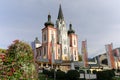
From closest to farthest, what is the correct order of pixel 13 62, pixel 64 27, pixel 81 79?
1. pixel 13 62
2. pixel 81 79
3. pixel 64 27

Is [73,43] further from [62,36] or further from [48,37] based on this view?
[48,37]

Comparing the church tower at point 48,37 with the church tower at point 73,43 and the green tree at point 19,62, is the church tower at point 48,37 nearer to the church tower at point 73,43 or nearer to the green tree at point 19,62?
the church tower at point 73,43

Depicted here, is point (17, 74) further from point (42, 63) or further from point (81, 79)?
A: point (42, 63)

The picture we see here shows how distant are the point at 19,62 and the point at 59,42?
76961 mm

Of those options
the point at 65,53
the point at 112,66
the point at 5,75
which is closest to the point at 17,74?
the point at 5,75

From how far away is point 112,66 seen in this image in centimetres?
3678

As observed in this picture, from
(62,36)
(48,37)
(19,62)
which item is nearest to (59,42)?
(62,36)

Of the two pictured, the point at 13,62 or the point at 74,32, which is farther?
the point at 74,32

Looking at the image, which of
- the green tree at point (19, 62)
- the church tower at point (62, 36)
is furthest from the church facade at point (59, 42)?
the green tree at point (19, 62)

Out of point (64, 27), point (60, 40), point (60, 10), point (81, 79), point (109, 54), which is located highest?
point (60, 10)

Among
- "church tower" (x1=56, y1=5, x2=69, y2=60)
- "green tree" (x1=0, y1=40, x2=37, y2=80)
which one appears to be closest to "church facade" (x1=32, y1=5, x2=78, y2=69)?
"church tower" (x1=56, y1=5, x2=69, y2=60)

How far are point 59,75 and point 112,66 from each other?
35.9 ft

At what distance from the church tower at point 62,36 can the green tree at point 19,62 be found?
73165 millimetres

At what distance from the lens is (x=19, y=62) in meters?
7.43
